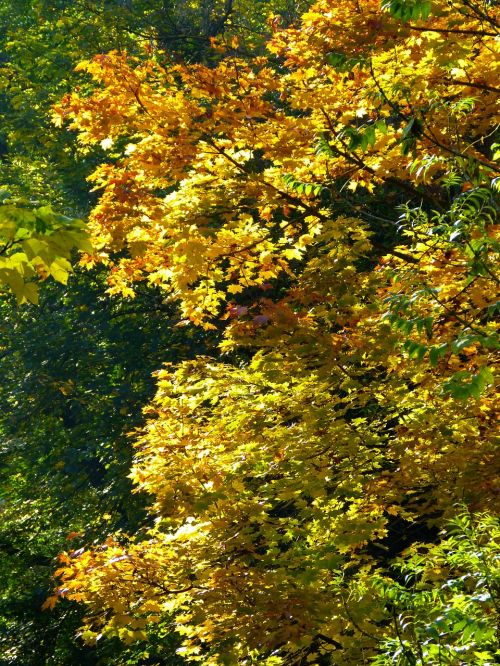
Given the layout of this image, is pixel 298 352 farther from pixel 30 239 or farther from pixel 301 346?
pixel 30 239

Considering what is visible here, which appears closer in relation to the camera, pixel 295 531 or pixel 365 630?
pixel 365 630

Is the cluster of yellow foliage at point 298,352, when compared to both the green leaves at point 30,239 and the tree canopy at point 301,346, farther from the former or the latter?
the green leaves at point 30,239

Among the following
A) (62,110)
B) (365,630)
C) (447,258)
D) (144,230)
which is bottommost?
(365,630)

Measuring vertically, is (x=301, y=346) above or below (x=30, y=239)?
above

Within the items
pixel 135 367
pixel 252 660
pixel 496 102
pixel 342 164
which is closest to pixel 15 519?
pixel 135 367

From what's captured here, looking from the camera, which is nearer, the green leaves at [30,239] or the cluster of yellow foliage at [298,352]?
the green leaves at [30,239]

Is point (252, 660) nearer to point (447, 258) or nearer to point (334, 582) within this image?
Answer: point (334, 582)

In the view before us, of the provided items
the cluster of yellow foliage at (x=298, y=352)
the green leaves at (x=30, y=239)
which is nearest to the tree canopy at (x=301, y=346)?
the cluster of yellow foliage at (x=298, y=352)

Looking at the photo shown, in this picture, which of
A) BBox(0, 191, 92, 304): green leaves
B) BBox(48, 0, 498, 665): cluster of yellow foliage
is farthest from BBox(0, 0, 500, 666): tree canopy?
BBox(0, 191, 92, 304): green leaves

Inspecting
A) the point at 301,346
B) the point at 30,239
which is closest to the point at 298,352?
the point at 301,346

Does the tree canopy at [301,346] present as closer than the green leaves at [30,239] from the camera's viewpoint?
No

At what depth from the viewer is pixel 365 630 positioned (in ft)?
16.7

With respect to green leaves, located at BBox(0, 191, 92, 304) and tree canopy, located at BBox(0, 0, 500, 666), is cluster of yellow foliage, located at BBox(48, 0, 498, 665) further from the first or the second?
green leaves, located at BBox(0, 191, 92, 304)

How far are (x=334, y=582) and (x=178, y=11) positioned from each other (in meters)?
12.7
